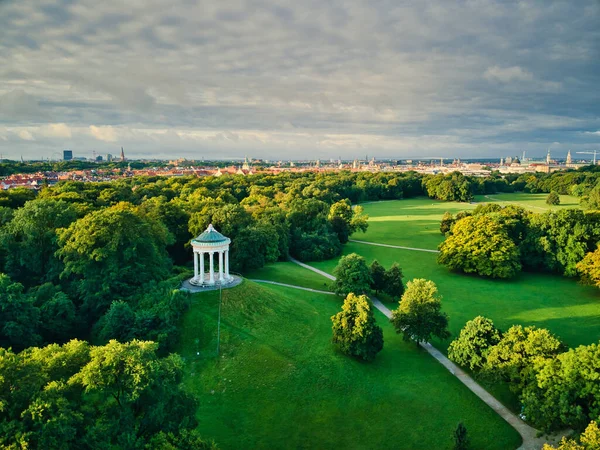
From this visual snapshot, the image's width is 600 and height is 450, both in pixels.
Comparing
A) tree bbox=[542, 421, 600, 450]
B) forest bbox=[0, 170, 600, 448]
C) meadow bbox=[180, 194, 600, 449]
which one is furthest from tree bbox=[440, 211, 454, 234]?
tree bbox=[542, 421, 600, 450]

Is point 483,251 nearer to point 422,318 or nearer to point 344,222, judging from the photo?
point 422,318

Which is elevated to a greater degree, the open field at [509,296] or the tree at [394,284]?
the tree at [394,284]

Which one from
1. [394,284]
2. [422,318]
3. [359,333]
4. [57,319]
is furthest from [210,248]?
[394,284]

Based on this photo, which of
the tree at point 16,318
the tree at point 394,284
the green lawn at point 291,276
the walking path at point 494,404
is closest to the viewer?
the walking path at point 494,404

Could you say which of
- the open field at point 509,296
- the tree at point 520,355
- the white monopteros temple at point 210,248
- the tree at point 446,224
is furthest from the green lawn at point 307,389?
the tree at point 446,224

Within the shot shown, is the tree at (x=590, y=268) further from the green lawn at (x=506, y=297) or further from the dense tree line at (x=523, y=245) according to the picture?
the green lawn at (x=506, y=297)

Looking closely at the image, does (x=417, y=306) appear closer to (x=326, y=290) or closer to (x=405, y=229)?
(x=326, y=290)

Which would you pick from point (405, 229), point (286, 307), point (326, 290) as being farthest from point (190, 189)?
point (286, 307)
